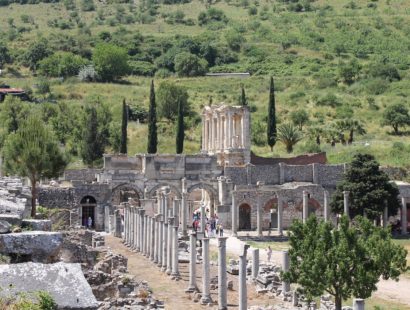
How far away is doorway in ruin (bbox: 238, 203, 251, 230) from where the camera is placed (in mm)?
64800

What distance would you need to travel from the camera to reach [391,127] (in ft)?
305

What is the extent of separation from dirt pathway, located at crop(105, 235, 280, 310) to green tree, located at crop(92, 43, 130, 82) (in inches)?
3068

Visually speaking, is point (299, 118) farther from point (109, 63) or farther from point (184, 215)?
point (184, 215)

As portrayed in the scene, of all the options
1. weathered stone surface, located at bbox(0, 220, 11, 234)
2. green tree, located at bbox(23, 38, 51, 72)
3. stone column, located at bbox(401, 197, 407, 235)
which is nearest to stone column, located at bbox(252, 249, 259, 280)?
stone column, located at bbox(401, 197, 407, 235)

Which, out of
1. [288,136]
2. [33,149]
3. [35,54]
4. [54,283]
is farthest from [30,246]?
[35,54]

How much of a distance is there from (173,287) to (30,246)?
2289cm

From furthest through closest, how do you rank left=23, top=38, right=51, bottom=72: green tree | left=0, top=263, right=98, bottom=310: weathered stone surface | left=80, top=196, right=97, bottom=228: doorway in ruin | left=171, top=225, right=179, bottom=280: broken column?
1. left=23, top=38, right=51, bottom=72: green tree
2. left=80, top=196, right=97, bottom=228: doorway in ruin
3. left=171, top=225, right=179, bottom=280: broken column
4. left=0, top=263, right=98, bottom=310: weathered stone surface

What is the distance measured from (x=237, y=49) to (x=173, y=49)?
11826mm

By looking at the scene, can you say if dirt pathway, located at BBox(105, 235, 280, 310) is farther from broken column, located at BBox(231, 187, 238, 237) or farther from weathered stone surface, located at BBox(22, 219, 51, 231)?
broken column, located at BBox(231, 187, 238, 237)

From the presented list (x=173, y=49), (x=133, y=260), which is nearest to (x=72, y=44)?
(x=173, y=49)

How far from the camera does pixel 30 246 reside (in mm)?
10508

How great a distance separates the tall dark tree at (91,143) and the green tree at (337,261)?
49010 mm

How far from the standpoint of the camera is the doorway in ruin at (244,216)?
64800 mm

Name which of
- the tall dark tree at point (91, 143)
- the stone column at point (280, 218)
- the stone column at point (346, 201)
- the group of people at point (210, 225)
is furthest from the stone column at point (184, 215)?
the tall dark tree at point (91, 143)
